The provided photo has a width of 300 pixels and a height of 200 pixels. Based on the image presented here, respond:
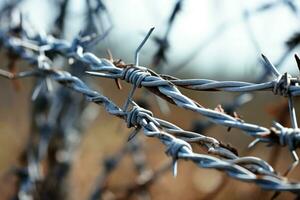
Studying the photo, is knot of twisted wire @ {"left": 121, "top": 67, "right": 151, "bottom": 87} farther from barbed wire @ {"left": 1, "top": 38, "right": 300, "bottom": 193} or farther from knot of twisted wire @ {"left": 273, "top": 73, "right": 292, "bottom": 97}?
knot of twisted wire @ {"left": 273, "top": 73, "right": 292, "bottom": 97}

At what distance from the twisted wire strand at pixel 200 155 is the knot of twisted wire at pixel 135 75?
5 centimetres

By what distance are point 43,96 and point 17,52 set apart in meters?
1.05

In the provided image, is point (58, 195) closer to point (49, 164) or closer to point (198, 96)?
point (49, 164)

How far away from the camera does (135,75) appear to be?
3.66 ft

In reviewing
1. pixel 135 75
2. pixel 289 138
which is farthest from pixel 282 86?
pixel 135 75

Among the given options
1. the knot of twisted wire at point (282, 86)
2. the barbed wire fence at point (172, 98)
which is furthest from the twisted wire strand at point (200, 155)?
the knot of twisted wire at point (282, 86)

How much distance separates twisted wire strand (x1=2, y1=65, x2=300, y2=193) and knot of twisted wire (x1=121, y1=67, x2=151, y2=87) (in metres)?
0.05

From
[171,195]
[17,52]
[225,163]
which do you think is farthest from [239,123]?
[171,195]

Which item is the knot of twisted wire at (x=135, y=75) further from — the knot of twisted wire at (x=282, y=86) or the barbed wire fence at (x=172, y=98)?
the knot of twisted wire at (x=282, y=86)

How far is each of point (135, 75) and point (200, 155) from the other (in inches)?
10.5

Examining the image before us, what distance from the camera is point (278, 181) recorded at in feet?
2.58

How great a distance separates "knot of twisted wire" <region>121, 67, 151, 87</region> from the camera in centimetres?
111

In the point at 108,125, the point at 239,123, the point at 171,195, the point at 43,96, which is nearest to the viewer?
the point at 239,123

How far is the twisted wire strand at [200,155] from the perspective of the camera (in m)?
0.79
